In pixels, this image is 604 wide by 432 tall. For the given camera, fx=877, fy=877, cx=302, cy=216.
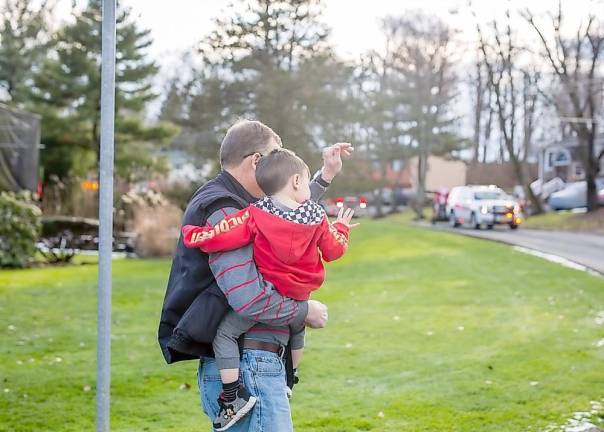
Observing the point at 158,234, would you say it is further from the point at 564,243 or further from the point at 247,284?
the point at 247,284

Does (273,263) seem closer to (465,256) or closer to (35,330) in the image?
(35,330)

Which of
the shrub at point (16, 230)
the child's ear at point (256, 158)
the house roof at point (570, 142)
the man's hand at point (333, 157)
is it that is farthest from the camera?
the house roof at point (570, 142)

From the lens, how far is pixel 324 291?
45.7 feet

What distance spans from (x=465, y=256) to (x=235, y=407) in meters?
17.3

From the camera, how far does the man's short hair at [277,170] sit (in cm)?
277

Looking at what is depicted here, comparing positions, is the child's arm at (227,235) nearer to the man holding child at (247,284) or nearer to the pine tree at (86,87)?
the man holding child at (247,284)

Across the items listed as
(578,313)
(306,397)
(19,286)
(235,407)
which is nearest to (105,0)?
(235,407)

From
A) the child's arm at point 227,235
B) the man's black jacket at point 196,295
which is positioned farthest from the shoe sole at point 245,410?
the child's arm at point 227,235

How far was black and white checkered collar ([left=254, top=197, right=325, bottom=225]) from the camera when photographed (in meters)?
2.73

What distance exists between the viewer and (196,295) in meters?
2.85

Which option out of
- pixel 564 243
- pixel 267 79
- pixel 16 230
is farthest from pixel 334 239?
pixel 267 79

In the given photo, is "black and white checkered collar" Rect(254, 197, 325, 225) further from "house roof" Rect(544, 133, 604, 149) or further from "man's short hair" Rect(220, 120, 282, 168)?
"house roof" Rect(544, 133, 604, 149)

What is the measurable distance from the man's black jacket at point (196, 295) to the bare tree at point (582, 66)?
112 feet

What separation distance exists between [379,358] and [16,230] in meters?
12.7
